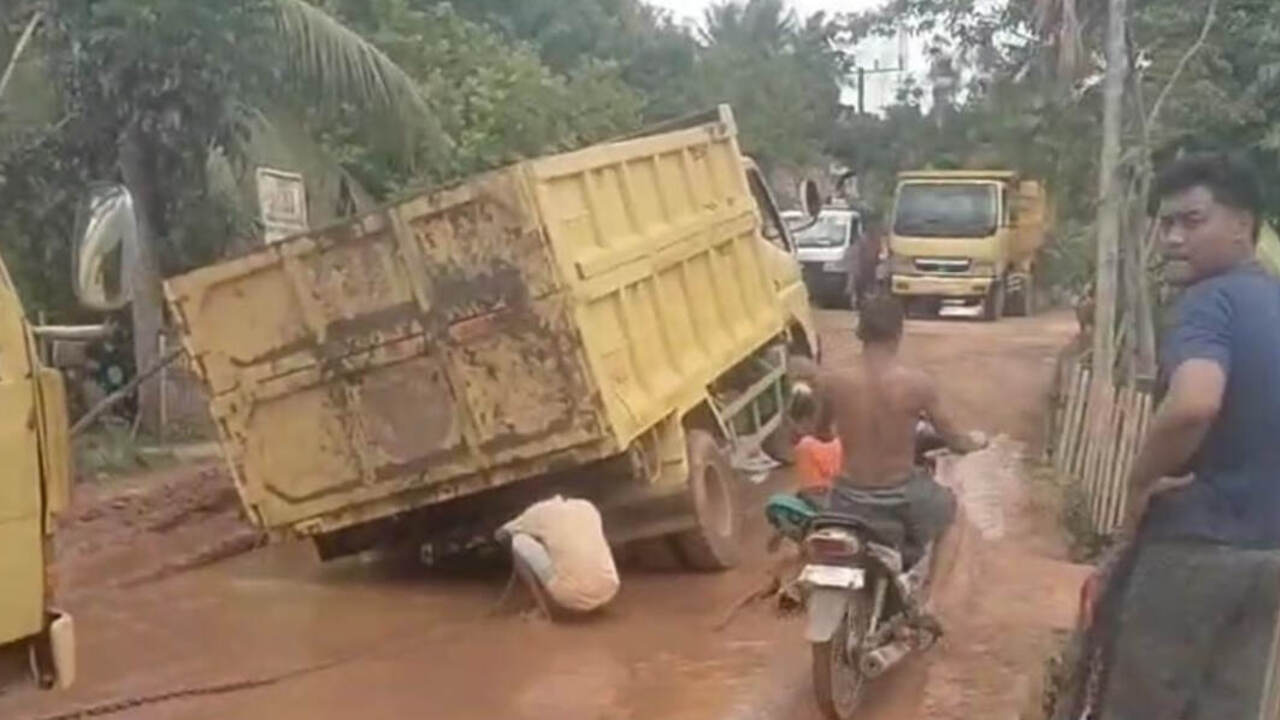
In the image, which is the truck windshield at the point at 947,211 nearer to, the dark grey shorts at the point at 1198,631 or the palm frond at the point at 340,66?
the palm frond at the point at 340,66

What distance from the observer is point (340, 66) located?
1521cm

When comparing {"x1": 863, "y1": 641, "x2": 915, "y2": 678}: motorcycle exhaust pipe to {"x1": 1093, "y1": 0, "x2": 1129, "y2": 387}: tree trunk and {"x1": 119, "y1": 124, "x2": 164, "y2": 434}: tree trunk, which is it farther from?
{"x1": 119, "y1": 124, "x2": 164, "y2": 434}: tree trunk

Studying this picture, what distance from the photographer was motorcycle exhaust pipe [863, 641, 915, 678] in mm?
6910

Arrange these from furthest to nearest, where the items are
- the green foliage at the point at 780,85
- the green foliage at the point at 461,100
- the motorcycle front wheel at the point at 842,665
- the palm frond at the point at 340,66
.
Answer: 1. the green foliage at the point at 780,85
2. the green foliage at the point at 461,100
3. the palm frond at the point at 340,66
4. the motorcycle front wheel at the point at 842,665

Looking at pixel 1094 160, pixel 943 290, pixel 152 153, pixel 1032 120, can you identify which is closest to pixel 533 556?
pixel 152 153

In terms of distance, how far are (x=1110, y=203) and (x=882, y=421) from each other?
20.2ft

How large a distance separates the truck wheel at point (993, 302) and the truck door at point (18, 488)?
82.1 feet

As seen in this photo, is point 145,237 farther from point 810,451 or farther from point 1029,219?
point 1029,219

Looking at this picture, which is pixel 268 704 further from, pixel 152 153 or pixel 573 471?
pixel 152 153

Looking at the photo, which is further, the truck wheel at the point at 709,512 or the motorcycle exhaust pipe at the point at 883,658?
the truck wheel at the point at 709,512

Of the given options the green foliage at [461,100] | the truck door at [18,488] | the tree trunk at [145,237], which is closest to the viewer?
the truck door at [18,488]

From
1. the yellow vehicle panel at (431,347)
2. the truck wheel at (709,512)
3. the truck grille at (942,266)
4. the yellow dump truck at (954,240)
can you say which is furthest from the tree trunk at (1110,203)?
the truck grille at (942,266)

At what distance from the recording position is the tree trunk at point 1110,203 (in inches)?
485

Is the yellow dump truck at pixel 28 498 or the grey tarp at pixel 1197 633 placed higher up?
the yellow dump truck at pixel 28 498
